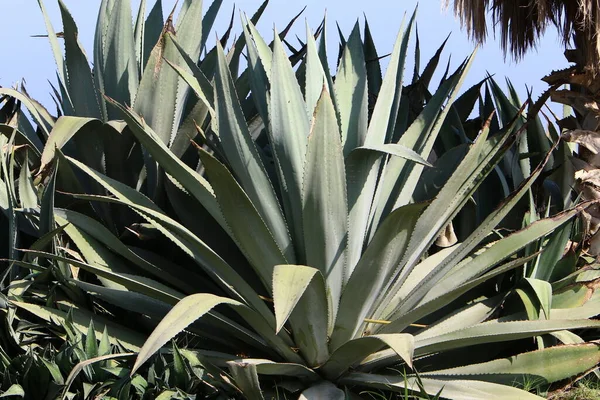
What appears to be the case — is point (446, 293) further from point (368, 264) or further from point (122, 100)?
point (122, 100)

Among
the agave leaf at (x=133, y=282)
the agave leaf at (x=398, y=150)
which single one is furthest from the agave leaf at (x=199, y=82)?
the agave leaf at (x=398, y=150)

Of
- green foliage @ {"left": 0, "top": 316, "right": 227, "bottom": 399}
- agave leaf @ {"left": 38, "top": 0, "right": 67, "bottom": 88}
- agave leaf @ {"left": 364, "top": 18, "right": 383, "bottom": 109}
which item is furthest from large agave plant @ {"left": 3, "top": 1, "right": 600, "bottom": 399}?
agave leaf @ {"left": 364, "top": 18, "right": 383, "bottom": 109}

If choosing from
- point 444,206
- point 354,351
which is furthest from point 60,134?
point 444,206

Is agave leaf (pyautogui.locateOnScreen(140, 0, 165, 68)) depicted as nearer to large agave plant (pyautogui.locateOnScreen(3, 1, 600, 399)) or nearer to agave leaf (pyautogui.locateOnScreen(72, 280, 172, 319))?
large agave plant (pyautogui.locateOnScreen(3, 1, 600, 399))

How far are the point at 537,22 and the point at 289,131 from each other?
2506mm

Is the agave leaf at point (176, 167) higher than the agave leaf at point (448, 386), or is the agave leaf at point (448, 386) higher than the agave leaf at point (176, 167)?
the agave leaf at point (176, 167)

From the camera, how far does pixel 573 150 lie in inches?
244

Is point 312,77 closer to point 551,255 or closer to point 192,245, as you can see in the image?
point 192,245

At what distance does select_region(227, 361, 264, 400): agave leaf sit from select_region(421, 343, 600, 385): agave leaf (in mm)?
997

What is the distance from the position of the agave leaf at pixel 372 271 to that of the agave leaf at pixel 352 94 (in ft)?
2.02

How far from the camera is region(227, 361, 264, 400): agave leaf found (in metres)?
3.74

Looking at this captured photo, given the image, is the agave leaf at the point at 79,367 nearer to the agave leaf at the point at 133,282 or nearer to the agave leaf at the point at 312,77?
the agave leaf at the point at 133,282

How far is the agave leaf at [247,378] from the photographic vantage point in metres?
3.74

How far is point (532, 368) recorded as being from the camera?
4324mm
